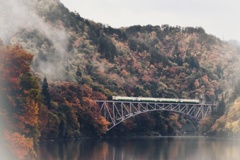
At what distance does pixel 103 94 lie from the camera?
148125 mm

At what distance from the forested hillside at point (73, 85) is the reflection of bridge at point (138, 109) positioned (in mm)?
2459

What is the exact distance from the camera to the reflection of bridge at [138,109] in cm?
13938

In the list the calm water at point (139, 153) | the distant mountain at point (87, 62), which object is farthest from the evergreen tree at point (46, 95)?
the calm water at point (139, 153)

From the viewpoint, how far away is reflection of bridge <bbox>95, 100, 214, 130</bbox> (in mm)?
139375

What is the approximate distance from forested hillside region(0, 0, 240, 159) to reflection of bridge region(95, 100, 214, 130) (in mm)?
2459

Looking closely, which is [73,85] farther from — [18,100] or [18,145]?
[18,145]

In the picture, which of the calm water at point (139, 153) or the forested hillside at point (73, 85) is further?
the calm water at point (139, 153)

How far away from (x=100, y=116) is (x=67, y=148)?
39585 mm

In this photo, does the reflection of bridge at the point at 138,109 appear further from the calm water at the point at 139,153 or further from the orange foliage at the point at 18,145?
the orange foliage at the point at 18,145

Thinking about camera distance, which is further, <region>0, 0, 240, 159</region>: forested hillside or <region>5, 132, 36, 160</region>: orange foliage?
<region>0, 0, 240, 159</region>: forested hillside

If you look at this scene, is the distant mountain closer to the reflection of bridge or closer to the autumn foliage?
the reflection of bridge

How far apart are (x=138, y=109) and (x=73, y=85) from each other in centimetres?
1814

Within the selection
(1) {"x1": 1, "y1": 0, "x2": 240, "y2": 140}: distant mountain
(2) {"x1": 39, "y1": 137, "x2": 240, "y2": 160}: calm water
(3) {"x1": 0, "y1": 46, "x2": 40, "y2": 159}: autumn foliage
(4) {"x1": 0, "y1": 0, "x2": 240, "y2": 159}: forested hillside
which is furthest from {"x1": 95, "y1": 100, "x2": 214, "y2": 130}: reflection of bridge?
(3) {"x1": 0, "y1": 46, "x2": 40, "y2": 159}: autumn foliage

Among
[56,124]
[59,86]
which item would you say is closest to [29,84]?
[56,124]
